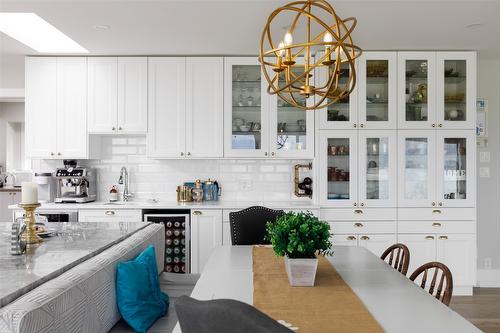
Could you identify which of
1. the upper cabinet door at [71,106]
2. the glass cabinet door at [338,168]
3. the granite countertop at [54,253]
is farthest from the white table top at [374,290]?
the upper cabinet door at [71,106]

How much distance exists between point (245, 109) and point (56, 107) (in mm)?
2026

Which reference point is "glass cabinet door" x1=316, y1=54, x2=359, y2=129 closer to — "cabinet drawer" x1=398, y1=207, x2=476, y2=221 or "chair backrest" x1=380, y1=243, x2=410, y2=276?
"cabinet drawer" x1=398, y1=207, x2=476, y2=221

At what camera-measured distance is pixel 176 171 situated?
5051 mm

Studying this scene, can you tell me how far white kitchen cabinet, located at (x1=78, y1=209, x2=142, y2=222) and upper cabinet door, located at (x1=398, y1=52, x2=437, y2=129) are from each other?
113 inches

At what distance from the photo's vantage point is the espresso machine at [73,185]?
15.2 feet

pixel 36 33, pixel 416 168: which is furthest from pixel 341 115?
pixel 36 33

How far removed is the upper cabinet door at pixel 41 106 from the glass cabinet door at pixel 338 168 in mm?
2875

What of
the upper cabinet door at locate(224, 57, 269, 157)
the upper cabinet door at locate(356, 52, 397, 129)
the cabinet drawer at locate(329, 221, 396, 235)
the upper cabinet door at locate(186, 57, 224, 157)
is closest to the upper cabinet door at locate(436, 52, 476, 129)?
the upper cabinet door at locate(356, 52, 397, 129)

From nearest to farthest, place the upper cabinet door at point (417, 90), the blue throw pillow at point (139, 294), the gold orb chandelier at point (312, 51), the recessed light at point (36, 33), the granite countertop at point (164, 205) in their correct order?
the gold orb chandelier at point (312, 51) < the blue throw pillow at point (139, 294) < the recessed light at point (36, 33) < the granite countertop at point (164, 205) < the upper cabinet door at point (417, 90)

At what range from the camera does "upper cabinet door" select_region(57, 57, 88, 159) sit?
15.4ft

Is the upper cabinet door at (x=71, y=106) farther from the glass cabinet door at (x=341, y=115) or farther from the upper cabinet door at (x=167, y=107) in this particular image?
the glass cabinet door at (x=341, y=115)

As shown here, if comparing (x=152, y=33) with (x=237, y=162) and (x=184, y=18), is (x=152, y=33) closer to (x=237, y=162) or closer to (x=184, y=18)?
(x=184, y=18)

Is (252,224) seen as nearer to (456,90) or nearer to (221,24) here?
(221,24)

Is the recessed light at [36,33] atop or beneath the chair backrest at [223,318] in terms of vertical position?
atop
